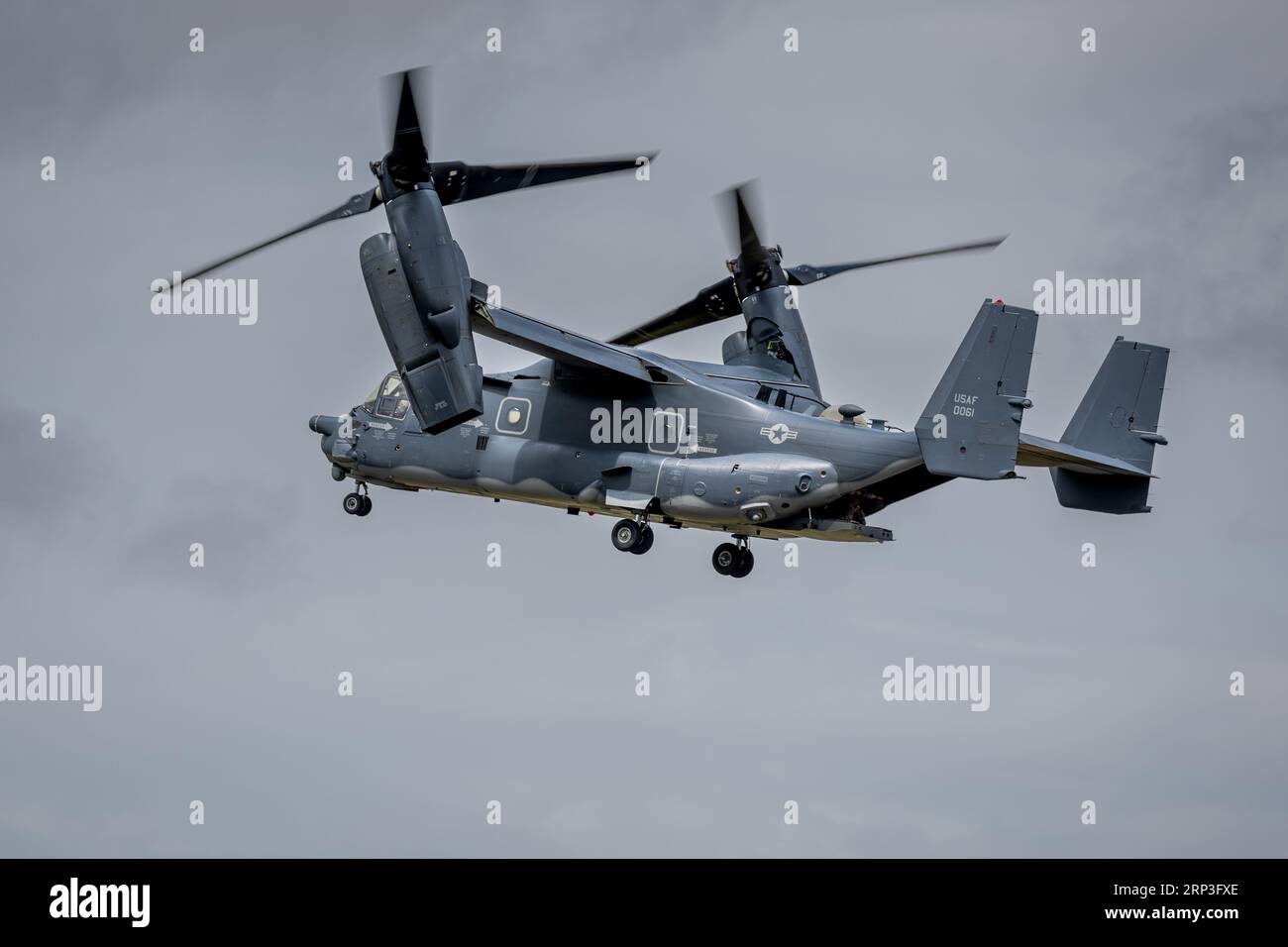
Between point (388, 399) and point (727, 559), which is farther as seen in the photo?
point (388, 399)

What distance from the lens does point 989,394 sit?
39.6m

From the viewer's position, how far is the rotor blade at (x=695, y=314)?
50312 millimetres

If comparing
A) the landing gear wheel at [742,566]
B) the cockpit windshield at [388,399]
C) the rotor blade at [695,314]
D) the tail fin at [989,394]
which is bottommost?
the landing gear wheel at [742,566]

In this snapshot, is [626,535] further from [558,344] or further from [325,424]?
[325,424]

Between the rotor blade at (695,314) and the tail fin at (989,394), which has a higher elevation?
the rotor blade at (695,314)

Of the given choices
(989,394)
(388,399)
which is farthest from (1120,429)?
(388,399)

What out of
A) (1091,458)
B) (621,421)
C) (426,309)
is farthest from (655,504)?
(1091,458)

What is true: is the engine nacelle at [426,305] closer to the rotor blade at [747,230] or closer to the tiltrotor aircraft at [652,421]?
the tiltrotor aircraft at [652,421]

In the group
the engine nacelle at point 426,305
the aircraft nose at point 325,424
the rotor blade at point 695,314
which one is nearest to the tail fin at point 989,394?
the engine nacelle at point 426,305

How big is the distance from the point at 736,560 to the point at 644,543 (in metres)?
2.13

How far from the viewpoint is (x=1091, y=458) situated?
43.8 metres

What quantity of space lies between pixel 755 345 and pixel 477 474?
24.8 feet

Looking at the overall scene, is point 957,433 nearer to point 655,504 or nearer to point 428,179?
point 655,504

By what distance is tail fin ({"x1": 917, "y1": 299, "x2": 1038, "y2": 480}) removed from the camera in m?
39.5
